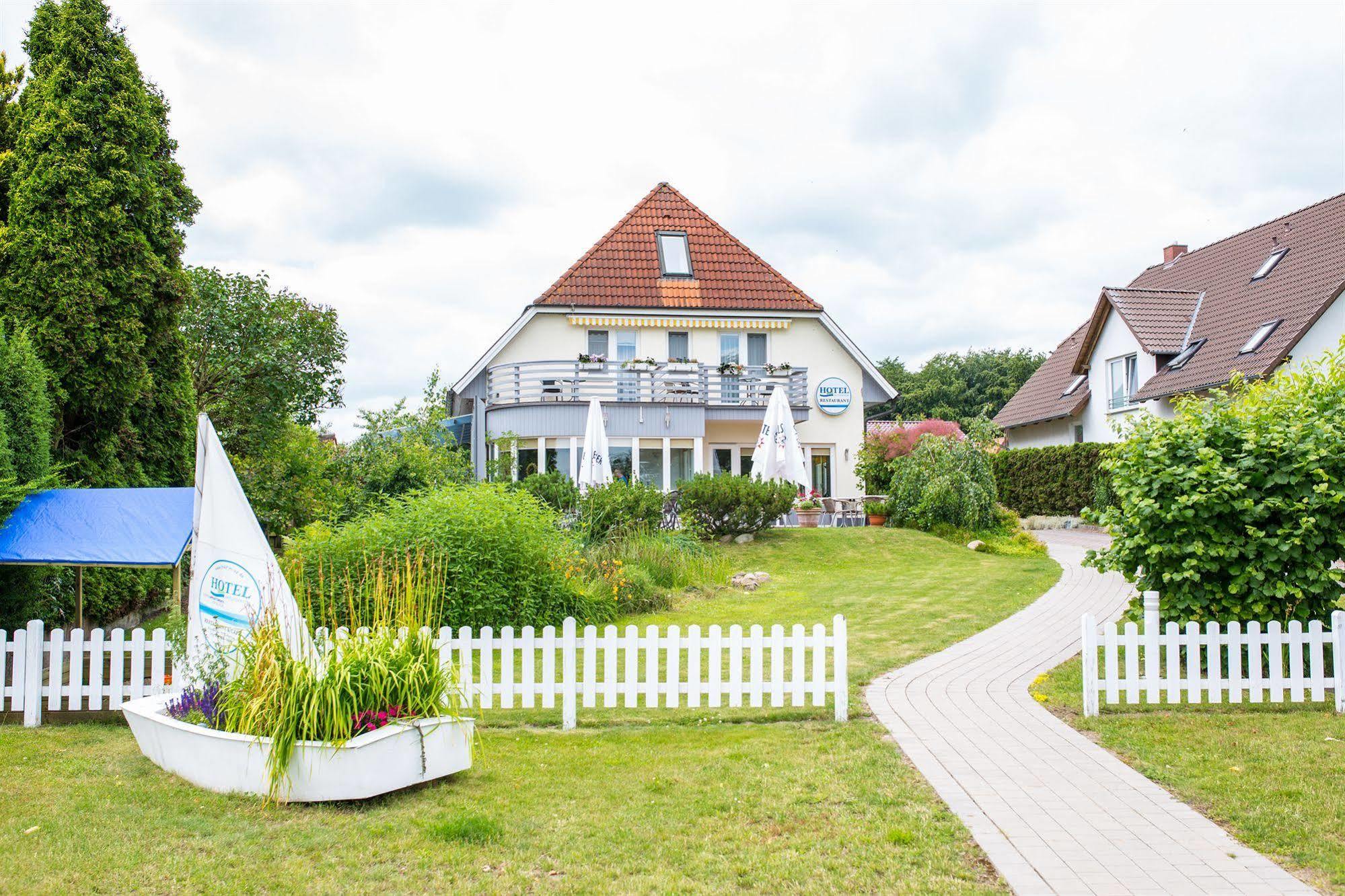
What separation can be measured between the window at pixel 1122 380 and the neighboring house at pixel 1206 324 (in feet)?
0.10

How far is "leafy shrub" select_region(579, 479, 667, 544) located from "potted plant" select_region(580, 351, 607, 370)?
8.51 meters

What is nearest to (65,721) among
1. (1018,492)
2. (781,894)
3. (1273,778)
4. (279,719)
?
(279,719)

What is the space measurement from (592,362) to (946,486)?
33.2 feet

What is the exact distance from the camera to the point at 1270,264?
94.4ft

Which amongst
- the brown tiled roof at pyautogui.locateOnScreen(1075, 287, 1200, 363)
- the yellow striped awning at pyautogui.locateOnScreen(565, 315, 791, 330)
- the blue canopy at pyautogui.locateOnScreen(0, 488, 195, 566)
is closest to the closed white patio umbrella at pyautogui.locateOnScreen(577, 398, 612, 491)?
the yellow striped awning at pyautogui.locateOnScreen(565, 315, 791, 330)

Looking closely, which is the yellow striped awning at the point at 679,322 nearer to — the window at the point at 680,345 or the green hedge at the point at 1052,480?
the window at the point at 680,345

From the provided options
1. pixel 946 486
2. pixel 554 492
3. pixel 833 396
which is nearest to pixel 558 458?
pixel 833 396

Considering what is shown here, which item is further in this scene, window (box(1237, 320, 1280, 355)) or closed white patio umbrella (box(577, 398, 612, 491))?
window (box(1237, 320, 1280, 355))

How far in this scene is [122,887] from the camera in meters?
4.30

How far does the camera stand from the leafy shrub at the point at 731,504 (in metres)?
20.1

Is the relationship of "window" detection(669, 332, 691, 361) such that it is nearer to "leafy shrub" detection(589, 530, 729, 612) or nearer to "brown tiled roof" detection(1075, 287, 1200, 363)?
"leafy shrub" detection(589, 530, 729, 612)

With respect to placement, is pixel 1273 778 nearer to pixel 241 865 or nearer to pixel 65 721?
pixel 241 865

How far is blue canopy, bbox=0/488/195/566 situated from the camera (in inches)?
Result: 309

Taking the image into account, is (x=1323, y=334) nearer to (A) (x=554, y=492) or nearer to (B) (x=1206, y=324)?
(B) (x=1206, y=324)
